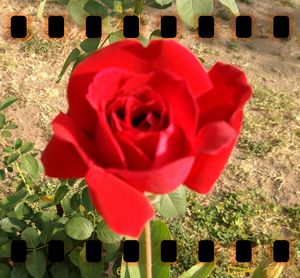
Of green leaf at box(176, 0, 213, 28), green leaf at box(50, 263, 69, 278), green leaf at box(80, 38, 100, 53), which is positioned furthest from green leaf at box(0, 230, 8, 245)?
green leaf at box(176, 0, 213, 28)

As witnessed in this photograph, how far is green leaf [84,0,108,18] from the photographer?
1040 mm

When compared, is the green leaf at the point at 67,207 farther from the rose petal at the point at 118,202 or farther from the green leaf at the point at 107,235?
the rose petal at the point at 118,202

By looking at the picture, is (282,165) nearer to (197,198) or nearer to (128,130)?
(197,198)

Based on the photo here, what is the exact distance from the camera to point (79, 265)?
1.25 m

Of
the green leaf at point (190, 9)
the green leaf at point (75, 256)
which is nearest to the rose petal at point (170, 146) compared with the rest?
the green leaf at point (190, 9)

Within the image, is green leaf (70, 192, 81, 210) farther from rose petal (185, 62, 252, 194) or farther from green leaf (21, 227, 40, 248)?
rose petal (185, 62, 252, 194)

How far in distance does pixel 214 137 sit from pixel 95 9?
0.63 m

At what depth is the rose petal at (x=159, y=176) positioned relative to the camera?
17.8 inches

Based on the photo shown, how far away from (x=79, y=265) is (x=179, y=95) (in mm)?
821

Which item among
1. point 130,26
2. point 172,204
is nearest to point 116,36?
point 130,26

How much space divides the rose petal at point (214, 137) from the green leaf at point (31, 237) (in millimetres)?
837

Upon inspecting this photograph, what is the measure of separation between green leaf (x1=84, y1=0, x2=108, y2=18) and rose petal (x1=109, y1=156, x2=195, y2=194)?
24.7 inches

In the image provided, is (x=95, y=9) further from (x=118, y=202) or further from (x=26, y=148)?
(x=118, y=202)

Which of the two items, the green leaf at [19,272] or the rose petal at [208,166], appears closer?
the rose petal at [208,166]
